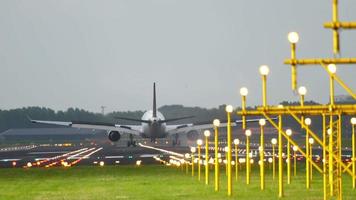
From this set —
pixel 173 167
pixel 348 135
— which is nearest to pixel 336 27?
pixel 173 167

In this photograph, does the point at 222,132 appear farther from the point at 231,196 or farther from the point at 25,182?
the point at 231,196

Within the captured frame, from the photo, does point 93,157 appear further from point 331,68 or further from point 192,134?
point 331,68

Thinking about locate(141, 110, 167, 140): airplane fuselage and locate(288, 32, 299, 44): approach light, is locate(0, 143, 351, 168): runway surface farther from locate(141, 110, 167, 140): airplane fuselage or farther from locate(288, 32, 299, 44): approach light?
locate(288, 32, 299, 44): approach light

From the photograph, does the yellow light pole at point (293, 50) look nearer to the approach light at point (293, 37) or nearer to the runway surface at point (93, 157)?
the approach light at point (293, 37)

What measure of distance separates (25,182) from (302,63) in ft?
91.0

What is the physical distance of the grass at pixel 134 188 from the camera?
30.0 m

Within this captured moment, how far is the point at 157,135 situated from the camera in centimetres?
11162

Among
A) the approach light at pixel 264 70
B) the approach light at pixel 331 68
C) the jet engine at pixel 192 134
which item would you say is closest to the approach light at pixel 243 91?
the approach light at pixel 264 70

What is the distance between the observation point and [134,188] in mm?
34562

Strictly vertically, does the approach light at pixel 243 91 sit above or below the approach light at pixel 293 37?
below

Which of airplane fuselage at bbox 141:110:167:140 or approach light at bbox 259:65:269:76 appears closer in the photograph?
approach light at bbox 259:65:269:76

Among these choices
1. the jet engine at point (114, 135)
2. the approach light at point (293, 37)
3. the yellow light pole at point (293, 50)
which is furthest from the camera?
the jet engine at point (114, 135)

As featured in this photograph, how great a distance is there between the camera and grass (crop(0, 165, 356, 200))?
3000 cm

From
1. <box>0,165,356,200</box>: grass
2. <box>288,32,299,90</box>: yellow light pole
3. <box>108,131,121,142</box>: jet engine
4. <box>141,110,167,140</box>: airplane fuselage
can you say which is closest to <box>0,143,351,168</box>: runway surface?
<box>141,110,167,140</box>: airplane fuselage
